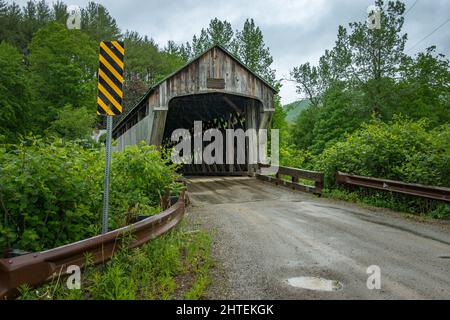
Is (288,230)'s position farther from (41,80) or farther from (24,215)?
(41,80)

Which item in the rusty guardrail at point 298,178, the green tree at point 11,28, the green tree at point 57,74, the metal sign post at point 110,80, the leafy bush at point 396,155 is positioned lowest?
the rusty guardrail at point 298,178

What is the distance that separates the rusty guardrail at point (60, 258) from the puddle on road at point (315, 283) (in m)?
1.84

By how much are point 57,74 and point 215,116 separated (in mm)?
21885

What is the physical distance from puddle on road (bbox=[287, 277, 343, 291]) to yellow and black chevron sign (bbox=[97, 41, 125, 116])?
2782 mm

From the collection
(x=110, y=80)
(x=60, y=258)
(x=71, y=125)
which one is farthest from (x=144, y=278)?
(x=71, y=125)

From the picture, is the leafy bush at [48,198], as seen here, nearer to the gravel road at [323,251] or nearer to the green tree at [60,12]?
the gravel road at [323,251]

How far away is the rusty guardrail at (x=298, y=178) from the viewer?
37.6ft

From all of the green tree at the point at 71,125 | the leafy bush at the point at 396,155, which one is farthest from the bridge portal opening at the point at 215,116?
the green tree at the point at 71,125

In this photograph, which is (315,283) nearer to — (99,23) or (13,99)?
(13,99)

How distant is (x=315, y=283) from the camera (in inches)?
154

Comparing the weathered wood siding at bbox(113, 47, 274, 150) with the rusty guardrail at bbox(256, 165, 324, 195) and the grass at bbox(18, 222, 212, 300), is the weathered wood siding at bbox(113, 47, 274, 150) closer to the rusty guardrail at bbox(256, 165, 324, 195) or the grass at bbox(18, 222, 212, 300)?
the rusty guardrail at bbox(256, 165, 324, 195)

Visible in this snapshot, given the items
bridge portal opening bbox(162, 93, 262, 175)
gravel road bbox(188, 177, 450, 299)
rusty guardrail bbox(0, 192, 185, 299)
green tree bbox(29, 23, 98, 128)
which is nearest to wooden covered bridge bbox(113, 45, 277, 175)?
bridge portal opening bbox(162, 93, 262, 175)

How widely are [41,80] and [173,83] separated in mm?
25795

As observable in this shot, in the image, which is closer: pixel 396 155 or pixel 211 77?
pixel 396 155
